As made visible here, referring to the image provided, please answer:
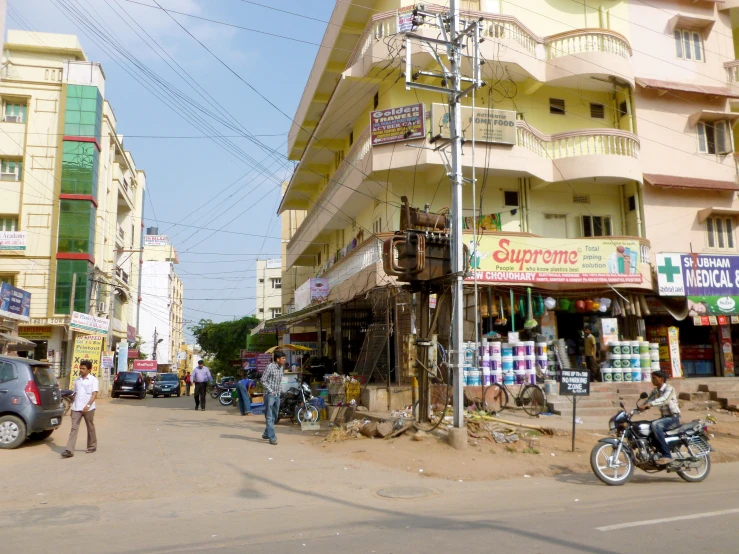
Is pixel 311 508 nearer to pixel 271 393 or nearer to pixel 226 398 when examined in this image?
pixel 271 393

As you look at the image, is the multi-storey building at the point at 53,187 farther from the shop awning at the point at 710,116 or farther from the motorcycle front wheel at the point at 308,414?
the shop awning at the point at 710,116

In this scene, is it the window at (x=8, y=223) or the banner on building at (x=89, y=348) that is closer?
the banner on building at (x=89, y=348)

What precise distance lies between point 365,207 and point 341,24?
667 cm

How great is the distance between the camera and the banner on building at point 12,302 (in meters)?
23.7

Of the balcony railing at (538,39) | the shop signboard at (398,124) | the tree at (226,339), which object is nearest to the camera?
the shop signboard at (398,124)

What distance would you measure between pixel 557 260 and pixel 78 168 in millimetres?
30827

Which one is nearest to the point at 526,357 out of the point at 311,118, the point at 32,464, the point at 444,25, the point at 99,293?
the point at 444,25

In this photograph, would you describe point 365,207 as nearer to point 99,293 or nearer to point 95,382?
point 95,382

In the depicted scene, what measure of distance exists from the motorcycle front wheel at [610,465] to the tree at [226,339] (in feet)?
175

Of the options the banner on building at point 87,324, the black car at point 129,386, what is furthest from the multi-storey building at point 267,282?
the banner on building at point 87,324

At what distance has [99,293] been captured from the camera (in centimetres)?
3950

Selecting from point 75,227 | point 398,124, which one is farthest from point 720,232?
point 75,227

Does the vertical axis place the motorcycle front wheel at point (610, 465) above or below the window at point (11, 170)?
below

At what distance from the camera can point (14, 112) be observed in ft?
124
